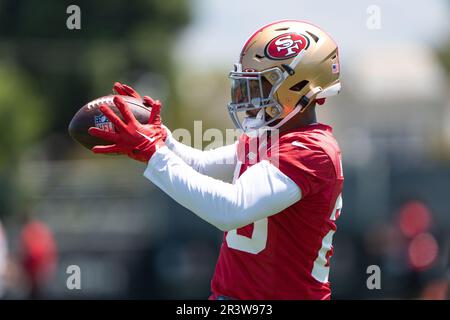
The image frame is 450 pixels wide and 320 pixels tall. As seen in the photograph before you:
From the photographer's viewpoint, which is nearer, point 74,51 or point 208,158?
point 208,158

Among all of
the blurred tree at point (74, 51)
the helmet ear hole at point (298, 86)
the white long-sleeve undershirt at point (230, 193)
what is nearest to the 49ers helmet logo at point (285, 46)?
the helmet ear hole at point (298, 86)

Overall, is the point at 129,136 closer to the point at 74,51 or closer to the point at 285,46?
the point at 285,46

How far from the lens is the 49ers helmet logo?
167 inches

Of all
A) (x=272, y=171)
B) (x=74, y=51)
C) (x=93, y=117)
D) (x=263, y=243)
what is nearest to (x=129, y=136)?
(x=93, y=117)

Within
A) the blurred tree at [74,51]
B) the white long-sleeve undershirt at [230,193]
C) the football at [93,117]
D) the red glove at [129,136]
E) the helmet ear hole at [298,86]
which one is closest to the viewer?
the white long-sleeve undershirt at [230,193]

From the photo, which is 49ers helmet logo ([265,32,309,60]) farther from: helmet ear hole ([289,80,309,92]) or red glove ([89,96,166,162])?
red glove ([89,96,166,162])

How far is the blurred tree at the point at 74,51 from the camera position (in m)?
27.5

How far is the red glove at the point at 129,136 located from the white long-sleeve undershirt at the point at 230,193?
0.10 m

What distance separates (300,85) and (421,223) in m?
8.69

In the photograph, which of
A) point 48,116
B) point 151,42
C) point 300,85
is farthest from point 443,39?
point 300,85

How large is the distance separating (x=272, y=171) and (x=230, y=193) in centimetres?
20

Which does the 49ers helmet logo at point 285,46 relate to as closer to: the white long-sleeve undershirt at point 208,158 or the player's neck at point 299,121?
the player's neck at point 299,121

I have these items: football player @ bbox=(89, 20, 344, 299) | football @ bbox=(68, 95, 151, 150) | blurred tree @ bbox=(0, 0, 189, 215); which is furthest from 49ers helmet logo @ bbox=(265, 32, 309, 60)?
blurred tree @ bbox=(0, 0, 189, 215)

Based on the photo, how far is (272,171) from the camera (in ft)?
13.1
